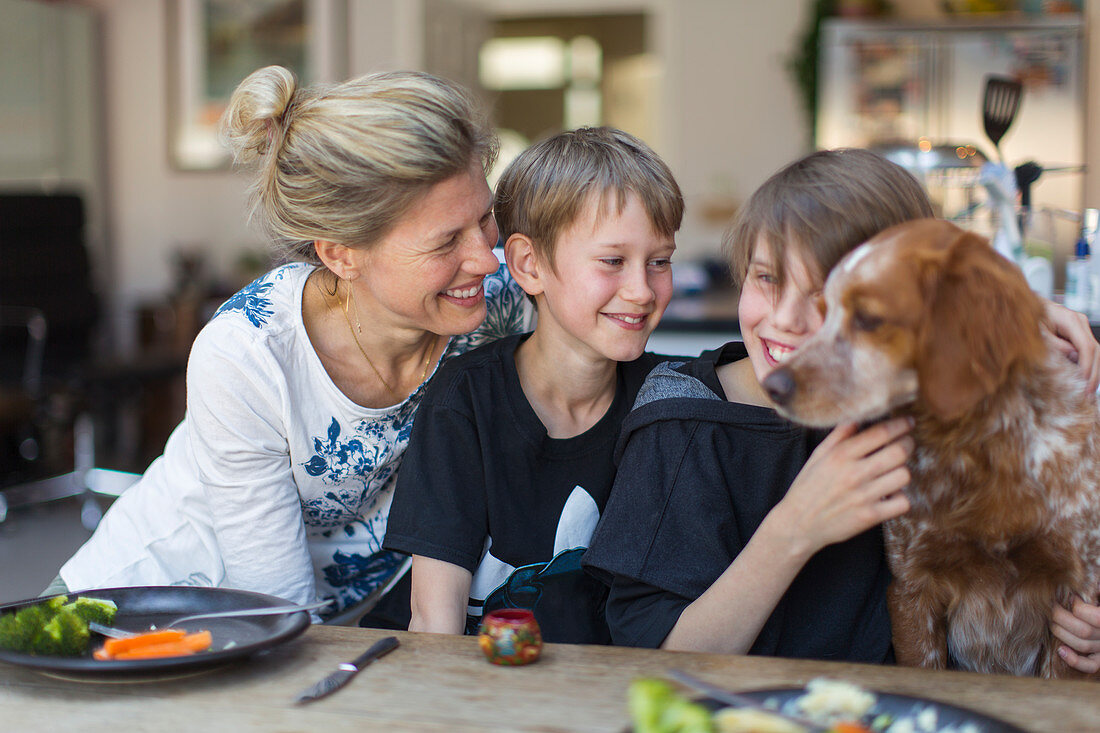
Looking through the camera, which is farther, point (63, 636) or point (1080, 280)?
point (1080, 280)

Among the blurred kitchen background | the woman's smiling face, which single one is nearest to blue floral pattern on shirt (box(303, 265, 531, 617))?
the woman's smiling face

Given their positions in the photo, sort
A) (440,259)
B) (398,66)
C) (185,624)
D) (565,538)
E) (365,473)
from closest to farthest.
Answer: (185,624), (565,538), (440,259), (365,473), (398,66)

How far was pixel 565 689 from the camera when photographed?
3.23 feet

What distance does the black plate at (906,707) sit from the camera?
86cm

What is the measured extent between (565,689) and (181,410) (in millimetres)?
5515

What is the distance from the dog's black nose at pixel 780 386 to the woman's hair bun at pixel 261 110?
949 mm

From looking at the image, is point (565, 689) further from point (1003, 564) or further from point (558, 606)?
point (1003, 564)

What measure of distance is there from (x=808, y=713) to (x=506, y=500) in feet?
2.27

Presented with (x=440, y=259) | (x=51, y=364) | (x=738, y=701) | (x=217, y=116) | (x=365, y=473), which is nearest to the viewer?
(x=738, y=701)

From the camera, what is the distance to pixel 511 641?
1032 millimetres

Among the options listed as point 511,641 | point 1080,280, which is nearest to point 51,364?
point 1080,280

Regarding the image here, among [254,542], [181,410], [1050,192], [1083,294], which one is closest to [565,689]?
[254,542]

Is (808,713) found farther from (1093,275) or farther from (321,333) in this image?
(1093,275)

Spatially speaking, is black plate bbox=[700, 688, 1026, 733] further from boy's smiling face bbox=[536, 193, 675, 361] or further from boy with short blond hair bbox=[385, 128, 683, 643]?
boy's smiling face bbox=[536, 193, 675, 361]
